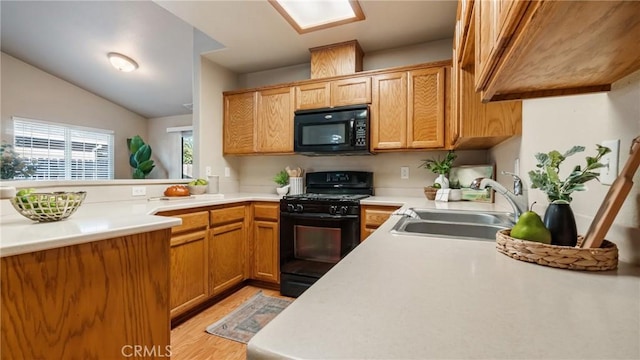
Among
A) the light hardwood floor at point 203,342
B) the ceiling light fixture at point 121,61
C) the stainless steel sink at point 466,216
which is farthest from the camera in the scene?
the ceiling light fixture at point 121,61

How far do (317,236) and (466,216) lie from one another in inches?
50.3

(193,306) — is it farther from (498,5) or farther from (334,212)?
(498,5)

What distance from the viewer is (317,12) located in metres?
2.15

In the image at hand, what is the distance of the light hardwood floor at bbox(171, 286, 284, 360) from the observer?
67.3 inches

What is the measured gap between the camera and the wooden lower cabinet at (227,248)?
2338mm

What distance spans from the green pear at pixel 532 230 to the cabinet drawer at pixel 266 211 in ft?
6.79

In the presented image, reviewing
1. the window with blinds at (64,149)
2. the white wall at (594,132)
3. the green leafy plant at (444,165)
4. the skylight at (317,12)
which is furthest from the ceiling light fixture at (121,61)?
the white wall at (594,132)

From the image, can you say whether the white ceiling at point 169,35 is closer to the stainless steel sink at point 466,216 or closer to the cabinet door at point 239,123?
the cabinet door at point 239,123

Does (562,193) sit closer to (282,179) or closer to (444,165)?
(444,165)

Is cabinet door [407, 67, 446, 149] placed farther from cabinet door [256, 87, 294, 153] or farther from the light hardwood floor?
the light hardwood floor

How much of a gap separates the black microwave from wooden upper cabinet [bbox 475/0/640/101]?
1.66m

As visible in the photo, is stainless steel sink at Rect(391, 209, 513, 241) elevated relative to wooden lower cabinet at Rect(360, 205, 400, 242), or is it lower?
elevated

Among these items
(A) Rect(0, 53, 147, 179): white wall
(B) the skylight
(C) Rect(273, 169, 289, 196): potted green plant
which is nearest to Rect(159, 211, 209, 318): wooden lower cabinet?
(C) Rect(273, 169, 289, 196): potted green plant

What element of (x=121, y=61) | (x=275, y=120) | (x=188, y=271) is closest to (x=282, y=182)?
(x=275, y=120)
